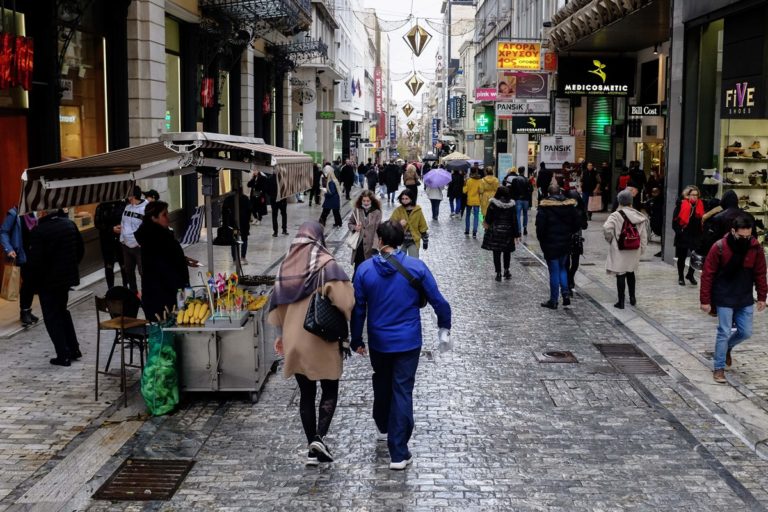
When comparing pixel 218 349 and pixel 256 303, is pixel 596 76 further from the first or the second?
pixel 218 349

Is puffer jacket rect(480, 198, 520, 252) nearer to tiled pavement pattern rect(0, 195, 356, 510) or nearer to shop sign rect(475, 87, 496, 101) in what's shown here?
tiled pavement pattern rect(0, 195, 356, 510)

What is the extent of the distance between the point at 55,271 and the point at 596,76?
20.6 meters

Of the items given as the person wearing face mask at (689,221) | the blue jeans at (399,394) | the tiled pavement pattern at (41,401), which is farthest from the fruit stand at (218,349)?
the person wearing face mask at (689,221)

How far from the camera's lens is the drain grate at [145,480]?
252 inches

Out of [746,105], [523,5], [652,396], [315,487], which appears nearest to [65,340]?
[315,487]

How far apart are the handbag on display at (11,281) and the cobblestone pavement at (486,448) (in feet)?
14.3

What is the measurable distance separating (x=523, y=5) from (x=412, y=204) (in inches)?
1325

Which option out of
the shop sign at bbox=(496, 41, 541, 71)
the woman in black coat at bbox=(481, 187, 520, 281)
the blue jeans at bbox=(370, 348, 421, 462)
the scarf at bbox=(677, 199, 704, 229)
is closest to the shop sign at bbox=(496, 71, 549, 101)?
the shop sign at bbox=(496, 41, 541, 71)

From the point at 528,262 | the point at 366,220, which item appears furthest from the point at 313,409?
the point at 528,262

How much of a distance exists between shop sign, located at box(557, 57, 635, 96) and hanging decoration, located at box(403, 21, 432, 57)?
33.3 ft

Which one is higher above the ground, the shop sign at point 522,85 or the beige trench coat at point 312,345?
the shop sign at point 522,85

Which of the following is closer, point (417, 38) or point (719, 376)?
point (719, 376)

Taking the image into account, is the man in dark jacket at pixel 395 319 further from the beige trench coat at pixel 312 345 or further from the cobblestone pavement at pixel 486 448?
the cobblestone pavement at pixel 486 448

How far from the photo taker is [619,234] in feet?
42.3
